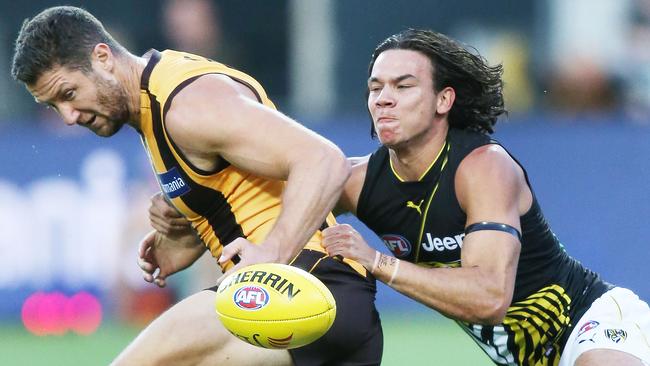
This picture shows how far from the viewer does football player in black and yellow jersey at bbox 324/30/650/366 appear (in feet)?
18.0

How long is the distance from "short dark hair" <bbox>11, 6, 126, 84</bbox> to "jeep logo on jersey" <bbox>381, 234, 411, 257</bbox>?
163 centimetres

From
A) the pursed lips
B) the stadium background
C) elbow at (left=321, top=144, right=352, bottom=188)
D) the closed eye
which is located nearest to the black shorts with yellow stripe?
elbow at (left=321, top=144, right=352, bottom=188)

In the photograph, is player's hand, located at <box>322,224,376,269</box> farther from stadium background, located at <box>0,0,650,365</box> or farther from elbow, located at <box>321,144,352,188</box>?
stadium background, located at <box>0,0,650,365</box>

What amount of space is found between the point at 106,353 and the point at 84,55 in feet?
15.6

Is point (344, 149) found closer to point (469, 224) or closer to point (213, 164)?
point (469, 224)

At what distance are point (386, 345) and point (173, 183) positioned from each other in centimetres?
485

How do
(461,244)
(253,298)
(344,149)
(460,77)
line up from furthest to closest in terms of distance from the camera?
(344,149), (460,77), (461,244), (253,298)

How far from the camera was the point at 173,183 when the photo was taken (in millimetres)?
5262

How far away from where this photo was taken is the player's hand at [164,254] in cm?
600

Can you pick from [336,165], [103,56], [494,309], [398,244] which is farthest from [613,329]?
[103,56]

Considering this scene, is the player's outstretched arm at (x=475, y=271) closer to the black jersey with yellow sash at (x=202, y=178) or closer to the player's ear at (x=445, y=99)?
the black jersey with yellow sash at (x=202, y=178)

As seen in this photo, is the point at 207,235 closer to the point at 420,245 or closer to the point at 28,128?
the point at 420,245

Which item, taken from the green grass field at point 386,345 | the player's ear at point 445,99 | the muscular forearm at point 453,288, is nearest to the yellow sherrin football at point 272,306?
the muscular forearm at point 453,288

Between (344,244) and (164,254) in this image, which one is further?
(164,254)
